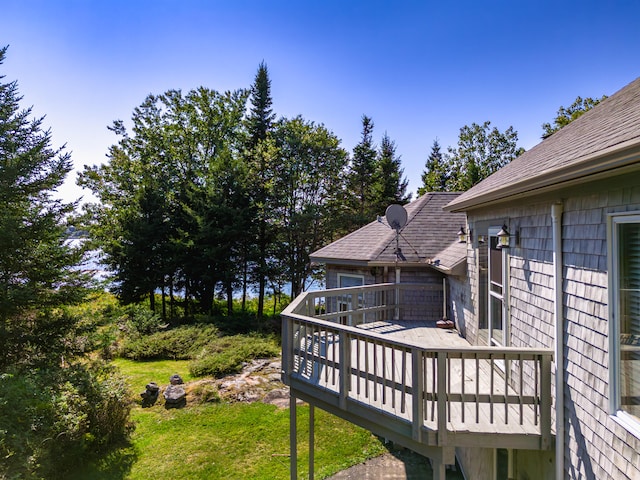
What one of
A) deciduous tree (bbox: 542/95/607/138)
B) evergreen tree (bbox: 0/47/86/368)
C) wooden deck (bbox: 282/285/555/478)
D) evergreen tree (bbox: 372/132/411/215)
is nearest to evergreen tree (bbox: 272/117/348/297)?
evergreen tree (bbox: 372/132/411/215)

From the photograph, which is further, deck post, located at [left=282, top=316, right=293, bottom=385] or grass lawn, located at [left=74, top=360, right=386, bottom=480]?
grass lawn, located at [left=74, top=360, right=386, bottom=480]

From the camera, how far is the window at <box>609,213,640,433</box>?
8.24 feet

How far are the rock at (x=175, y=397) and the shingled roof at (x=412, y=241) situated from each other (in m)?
5.56

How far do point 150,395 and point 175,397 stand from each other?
0.97 m

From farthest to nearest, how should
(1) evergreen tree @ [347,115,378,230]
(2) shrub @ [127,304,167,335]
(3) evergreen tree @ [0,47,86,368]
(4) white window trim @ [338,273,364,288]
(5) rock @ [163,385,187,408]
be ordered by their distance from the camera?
(1) evergreen tree @ [347,115,378,230], (2) shrub @ [127,304,167,335], (4) white window trim @ [338,273,364,288], (5) rock @ [163,385,187,408], (3) evergreen tree @ [0,47,86,368]

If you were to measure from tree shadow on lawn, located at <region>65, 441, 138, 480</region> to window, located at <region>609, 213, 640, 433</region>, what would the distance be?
7922 millimetres

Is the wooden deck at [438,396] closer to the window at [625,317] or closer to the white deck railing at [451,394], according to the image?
the white deck railing at [451,394]

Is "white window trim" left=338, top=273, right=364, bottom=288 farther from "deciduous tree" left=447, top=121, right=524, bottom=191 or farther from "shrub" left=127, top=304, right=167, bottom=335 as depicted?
"deciduous tree" left=447, top=121, right=524, bottom=191

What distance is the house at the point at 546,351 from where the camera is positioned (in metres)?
2.63

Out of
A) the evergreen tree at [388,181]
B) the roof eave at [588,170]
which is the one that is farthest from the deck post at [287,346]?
the evergreen tree at [388,181]

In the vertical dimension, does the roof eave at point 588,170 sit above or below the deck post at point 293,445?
above

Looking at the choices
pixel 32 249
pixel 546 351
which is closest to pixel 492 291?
pixel 546 351

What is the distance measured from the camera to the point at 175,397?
9.17 m

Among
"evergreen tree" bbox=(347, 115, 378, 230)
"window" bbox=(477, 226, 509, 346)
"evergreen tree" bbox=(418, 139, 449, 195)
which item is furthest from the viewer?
"evergreen tree" bbox=(418, 139, 449, 195)
